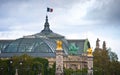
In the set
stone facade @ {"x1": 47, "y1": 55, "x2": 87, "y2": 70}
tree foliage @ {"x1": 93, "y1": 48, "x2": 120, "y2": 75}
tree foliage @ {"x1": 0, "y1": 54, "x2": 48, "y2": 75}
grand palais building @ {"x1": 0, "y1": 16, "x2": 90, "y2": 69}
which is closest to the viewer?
tree foliage @ {"x1": 0, "y1": 54, "x2": 48, "y2": 75}

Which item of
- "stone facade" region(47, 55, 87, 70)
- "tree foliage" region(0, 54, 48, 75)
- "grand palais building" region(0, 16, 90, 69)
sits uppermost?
"grand palais building" region(0, 16, 90, 69)

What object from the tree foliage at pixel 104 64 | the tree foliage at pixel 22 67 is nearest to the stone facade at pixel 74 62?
the tree foliage at pixel 104 64

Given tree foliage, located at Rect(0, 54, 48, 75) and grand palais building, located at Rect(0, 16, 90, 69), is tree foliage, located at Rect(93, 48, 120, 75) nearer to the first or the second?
grand palais building, located at Rect(0, 16, 90, 69)

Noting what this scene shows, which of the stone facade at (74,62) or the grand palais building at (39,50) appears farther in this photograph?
the stone facade at (74,62)

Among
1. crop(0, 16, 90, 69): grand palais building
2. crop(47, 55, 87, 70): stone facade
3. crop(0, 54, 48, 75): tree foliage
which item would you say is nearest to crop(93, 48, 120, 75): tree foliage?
crop(47, 55, 87, 70): stone facade

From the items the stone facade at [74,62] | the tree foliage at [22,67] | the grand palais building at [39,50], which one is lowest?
the tree foliage at [22,67]

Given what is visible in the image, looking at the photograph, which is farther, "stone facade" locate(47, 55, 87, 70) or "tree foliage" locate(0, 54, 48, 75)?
"stone facade" locate(47, 55, 87, 70)

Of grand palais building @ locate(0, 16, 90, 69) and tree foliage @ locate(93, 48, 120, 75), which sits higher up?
grand palais building @ locate(0, 16, 90, 69)

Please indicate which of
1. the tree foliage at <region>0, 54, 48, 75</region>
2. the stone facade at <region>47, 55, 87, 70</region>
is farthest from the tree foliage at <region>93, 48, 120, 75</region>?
the tree foliage at <region>0, 54, 48, 75</region>

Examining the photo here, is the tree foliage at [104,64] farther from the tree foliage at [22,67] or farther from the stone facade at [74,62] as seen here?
the tree foliage at [22,67]

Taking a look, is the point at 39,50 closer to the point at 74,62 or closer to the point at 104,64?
the point at 74,62

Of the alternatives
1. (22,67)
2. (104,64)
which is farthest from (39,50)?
(22,67)

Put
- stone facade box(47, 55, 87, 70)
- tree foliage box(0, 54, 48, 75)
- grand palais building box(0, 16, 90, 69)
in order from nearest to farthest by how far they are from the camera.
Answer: tree foliage box(0, 54, 48, 75), grand palais building box(0, 16, 90, 69), stone facade box(47, 55, 87, 70)

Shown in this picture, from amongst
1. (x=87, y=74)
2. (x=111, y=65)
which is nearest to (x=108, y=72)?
(x=111, y=65)
